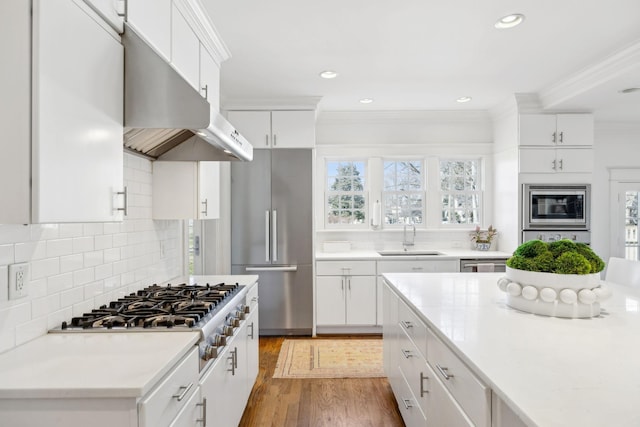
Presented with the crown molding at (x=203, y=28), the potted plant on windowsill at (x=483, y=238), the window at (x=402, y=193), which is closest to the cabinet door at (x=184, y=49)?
the crown molding at (x=203, y=28)

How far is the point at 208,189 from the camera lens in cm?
277

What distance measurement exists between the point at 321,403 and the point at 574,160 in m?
3.65

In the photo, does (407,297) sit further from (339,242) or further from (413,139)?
(413,139)

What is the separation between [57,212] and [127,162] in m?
1.16

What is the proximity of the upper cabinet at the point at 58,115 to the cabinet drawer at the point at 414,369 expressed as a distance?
4.86 ft

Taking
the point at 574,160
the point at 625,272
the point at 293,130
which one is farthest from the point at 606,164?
the point at 293,130

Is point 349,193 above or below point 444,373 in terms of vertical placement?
above

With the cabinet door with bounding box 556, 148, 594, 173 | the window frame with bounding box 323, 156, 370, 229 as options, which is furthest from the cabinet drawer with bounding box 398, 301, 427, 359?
the cabinet door with bounding box 556, 148, 594, 173

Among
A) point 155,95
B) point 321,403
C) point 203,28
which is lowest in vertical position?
point 321,403

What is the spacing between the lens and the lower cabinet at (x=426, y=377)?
3.94 feet

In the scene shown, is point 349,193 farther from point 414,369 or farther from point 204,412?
point 204,412

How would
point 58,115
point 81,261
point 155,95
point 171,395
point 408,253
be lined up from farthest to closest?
point 408,253
point 81,261
point 155,95
point 171,395
point 58,115

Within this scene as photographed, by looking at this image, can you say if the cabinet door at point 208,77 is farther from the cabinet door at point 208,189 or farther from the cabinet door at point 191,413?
the cabinet door at point 191,413

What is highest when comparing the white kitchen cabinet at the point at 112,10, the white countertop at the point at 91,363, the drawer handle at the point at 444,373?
the white kitchen cabinet at the point at 112,10
